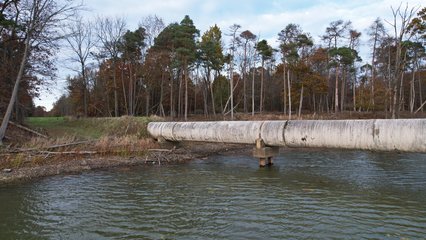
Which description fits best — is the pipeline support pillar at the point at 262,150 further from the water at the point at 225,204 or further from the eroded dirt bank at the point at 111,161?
the eroded dirt bank at the point at 111,161

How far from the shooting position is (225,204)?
9047 mm

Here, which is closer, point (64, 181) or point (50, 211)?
point (50, 211)

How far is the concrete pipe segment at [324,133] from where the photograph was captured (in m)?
10.2

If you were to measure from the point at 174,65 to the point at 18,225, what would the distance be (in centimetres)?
3188

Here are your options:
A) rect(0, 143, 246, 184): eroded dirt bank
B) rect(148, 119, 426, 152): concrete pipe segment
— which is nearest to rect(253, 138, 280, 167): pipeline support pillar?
rect(148, 119, 426, 152): concrete pipe segment

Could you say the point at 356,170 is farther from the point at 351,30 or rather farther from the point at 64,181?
the point at 351,30

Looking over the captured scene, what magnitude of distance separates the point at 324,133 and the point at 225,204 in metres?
5.20

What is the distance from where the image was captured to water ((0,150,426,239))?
7000 mm

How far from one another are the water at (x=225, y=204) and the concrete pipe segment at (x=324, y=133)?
4.24 ft

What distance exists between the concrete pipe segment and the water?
129 cm

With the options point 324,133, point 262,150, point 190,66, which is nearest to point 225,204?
point 324,133

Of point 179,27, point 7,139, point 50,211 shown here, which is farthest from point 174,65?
point 50,211

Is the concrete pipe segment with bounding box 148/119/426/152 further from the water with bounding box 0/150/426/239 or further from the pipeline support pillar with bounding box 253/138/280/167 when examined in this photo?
the water with bounding box 0/150/426/239

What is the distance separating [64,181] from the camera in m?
12.5
